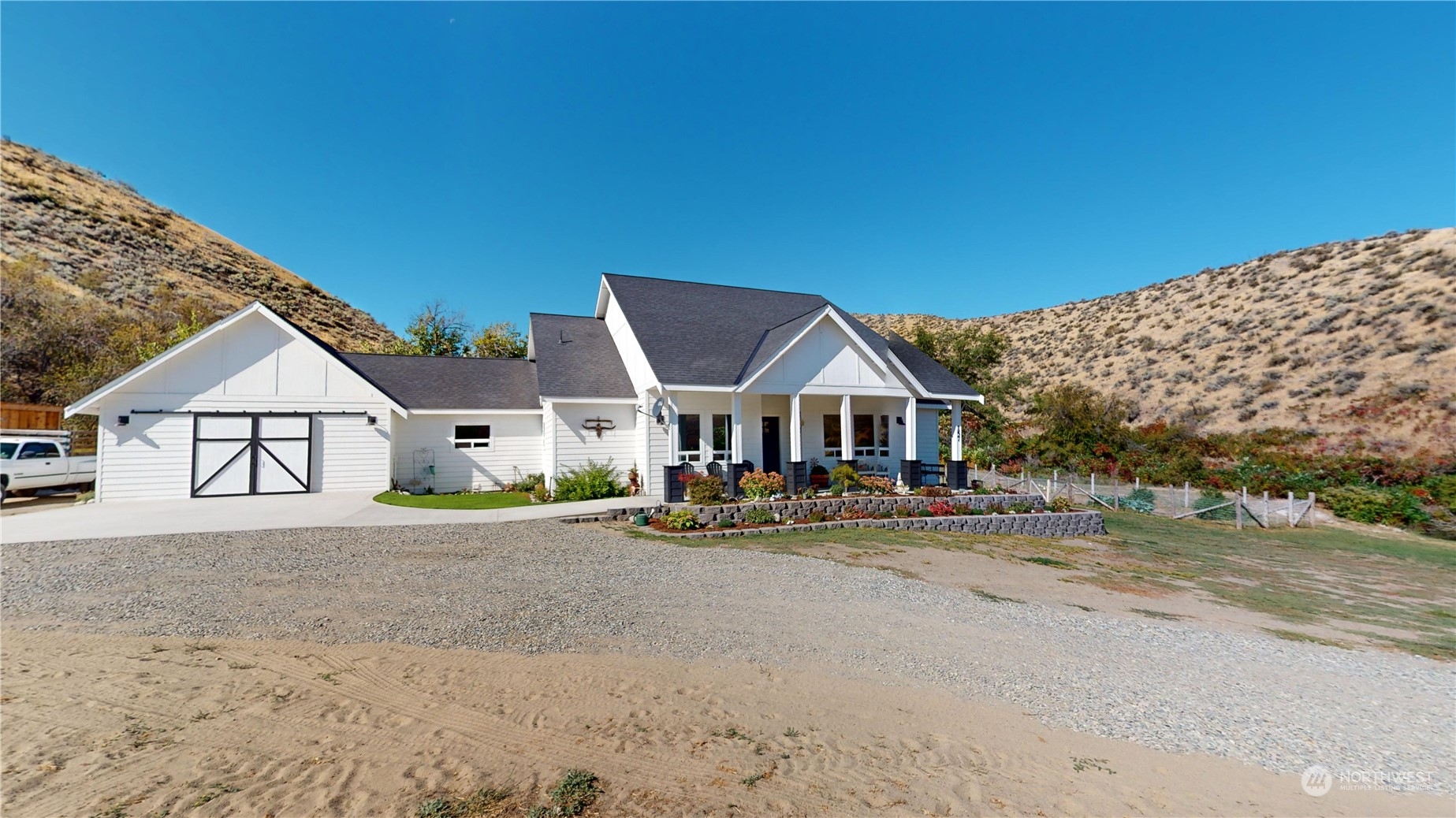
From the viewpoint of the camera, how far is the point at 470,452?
1834 centimetres

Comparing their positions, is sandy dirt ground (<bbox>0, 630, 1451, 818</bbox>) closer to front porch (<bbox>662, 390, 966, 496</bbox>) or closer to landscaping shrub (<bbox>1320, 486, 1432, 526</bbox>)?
front porch (<bbox>662, 390, 966, 496</bbox>)

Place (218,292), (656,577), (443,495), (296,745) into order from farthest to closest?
(218,292) → (443,495) → (656,577) → (296,745)

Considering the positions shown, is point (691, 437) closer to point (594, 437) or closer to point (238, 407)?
point (594, 437)

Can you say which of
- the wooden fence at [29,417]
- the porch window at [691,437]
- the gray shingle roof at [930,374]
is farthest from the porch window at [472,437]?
the wooden fence at [29,417]

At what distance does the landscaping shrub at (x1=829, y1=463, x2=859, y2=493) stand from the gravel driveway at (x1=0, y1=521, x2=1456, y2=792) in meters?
6.65

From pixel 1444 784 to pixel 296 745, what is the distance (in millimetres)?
8592

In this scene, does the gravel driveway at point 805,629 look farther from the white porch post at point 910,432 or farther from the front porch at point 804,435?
the white porch post at point 910,432

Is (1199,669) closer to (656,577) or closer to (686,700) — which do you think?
(686,700)

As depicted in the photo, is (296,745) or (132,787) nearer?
Result: (132,787)

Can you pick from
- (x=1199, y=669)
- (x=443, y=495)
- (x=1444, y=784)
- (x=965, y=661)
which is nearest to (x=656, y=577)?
(x=965, y=661)

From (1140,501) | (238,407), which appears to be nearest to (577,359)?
(238,407)

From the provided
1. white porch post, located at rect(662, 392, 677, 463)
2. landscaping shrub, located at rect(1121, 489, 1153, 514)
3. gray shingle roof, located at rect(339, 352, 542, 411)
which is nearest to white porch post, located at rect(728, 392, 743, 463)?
white porch post, located at rect(662, 392, 677, 463)

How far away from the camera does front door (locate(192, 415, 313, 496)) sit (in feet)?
51.1

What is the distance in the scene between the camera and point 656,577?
8867mm
